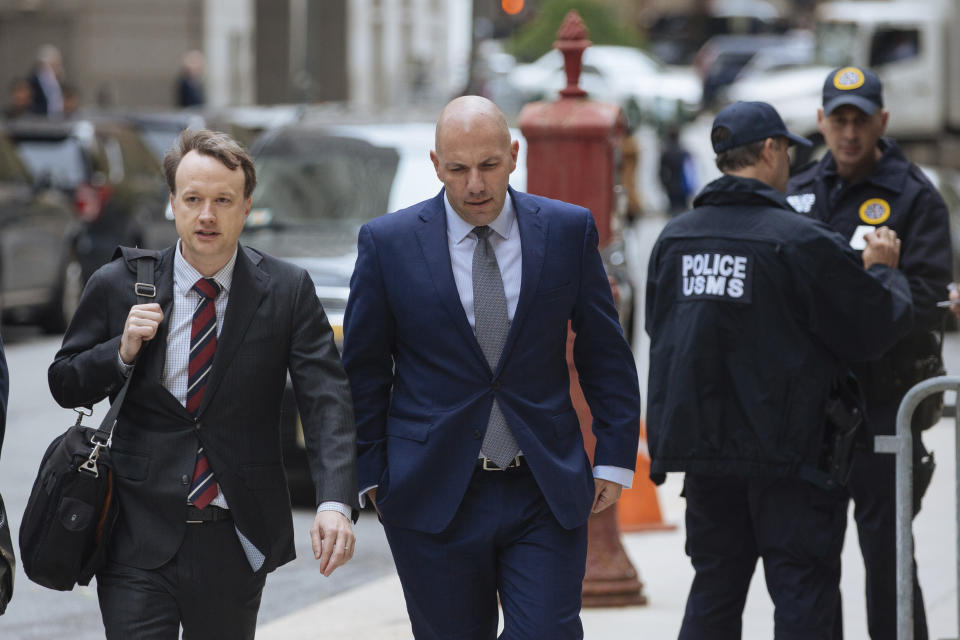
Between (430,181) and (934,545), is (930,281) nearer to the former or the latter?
(934,545)

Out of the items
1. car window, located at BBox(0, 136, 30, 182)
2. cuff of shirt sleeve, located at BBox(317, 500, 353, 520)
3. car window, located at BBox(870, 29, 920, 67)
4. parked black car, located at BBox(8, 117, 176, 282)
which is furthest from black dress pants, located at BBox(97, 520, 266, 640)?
car window, located at BBox(870, 29, 920, 67)

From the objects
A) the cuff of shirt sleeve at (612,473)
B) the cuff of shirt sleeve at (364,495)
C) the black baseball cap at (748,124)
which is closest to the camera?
the cuff of shirt sleeve at (364,495)

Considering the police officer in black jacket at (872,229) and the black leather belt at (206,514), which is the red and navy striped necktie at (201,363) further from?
the police officer in black jacket at (872,229)

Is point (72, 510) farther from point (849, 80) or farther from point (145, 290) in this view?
point (849, 80)

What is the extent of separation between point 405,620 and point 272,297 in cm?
303

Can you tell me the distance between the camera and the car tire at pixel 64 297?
16.3 m

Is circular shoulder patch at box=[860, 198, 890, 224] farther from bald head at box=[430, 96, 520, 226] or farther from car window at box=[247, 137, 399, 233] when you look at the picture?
car window at box=[247, 137, 399, 233]

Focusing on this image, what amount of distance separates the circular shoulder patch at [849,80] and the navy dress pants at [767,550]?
1389 millimetres

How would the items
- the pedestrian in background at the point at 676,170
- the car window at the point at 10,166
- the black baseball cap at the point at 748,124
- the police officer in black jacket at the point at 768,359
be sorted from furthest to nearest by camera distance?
the pedestrian in background at the point at 676,170 → the car window at the point at 10,166 → the black baseball cap at the point at 748,124 → the police officer in black jacket at the point at 768,359

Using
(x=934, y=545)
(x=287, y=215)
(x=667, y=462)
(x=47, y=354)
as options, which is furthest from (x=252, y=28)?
(x=667, y=462)

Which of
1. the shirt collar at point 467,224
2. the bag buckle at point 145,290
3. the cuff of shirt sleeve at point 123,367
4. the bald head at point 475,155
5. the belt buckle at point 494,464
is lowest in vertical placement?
the belt buckle at point 494,464

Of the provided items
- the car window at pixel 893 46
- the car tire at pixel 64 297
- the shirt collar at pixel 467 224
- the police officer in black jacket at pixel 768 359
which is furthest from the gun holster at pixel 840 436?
the car window at pixel 893 46

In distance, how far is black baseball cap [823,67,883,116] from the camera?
555 cm

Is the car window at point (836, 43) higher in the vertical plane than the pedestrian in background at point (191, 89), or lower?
higher
